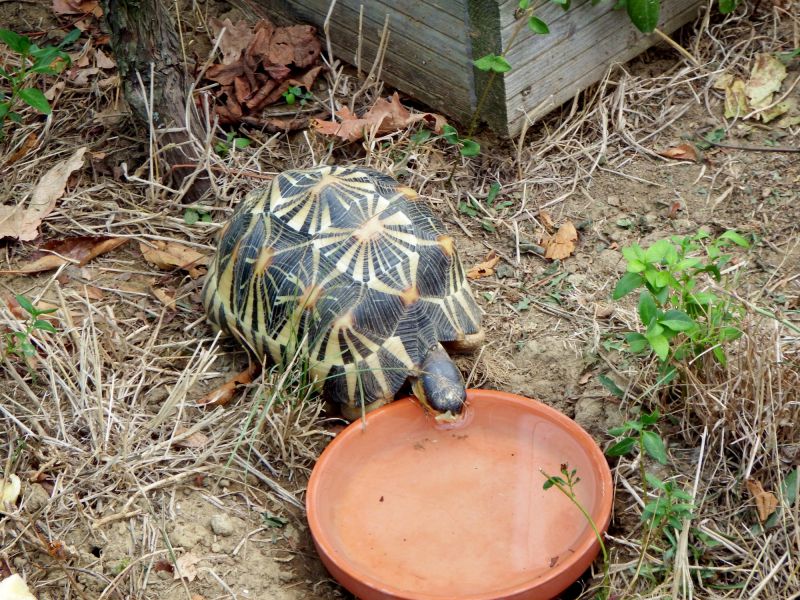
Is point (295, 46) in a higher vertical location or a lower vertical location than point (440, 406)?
higher

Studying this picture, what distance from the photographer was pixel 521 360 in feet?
9.71

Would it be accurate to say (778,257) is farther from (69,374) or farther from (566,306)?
(69,374)

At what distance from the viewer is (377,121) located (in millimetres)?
3607

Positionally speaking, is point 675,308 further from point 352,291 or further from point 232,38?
point 232,38

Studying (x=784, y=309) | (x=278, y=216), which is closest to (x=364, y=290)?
(x=278, y=216)

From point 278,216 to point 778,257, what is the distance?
5.23ft

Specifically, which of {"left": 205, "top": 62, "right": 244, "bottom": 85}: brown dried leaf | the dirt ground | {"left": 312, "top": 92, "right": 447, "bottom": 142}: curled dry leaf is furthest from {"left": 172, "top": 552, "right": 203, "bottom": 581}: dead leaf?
{"left": 205, "top": 62, "right": 244, "bottom": 85}: brown dried leaf

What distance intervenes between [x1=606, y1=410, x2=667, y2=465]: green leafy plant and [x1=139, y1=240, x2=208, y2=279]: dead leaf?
A: 153cm

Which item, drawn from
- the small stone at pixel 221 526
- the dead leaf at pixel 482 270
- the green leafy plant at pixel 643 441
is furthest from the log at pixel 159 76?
the green leafy plant at pixel 643 441

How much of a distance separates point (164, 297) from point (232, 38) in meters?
1.28

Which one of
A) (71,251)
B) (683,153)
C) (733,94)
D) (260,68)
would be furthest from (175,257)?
(733,94)

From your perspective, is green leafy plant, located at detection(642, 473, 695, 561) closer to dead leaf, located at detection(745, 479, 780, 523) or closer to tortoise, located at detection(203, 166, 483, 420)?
dead leaf, located at detection(745, 479, 780, 523)

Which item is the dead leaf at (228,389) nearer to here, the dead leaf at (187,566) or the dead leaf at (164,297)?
the dead leaf at (164,297)

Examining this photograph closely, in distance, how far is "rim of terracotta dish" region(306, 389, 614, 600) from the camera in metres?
2.24
